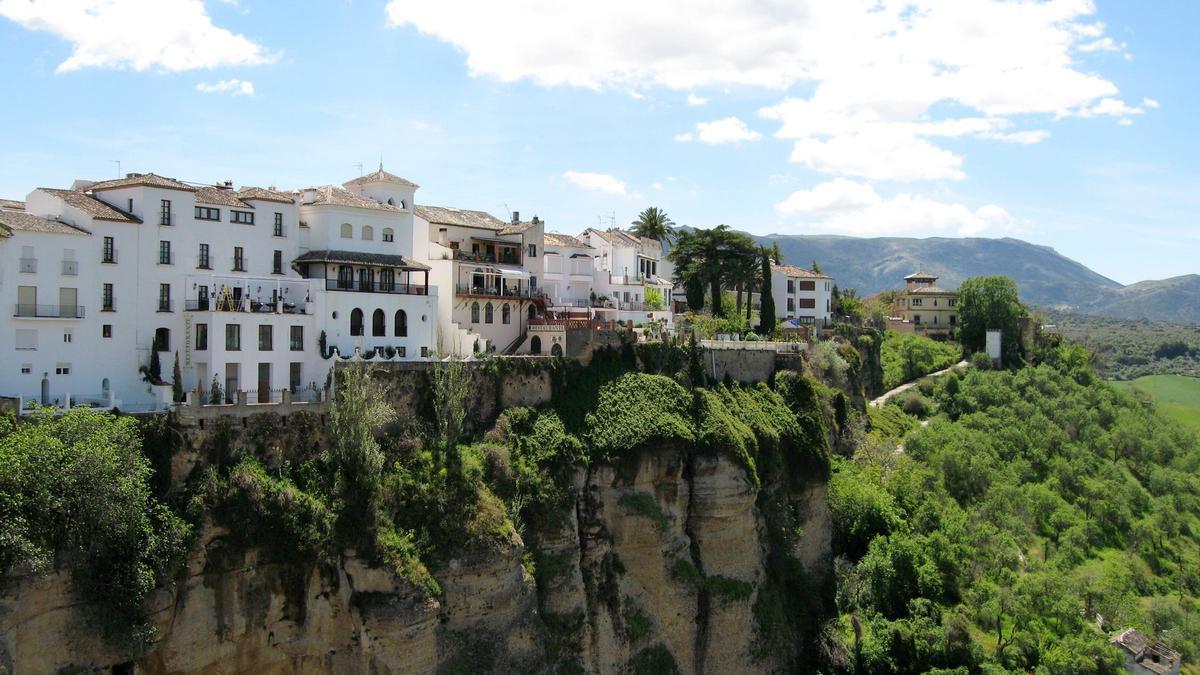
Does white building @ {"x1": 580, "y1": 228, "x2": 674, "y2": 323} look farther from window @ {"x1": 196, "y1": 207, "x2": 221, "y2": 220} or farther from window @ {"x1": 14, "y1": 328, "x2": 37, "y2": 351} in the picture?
window @ {"x1": 14, "y1": 328, "x2": 37, "y2": 351}

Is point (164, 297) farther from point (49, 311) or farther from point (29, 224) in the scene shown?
point (29, 224)

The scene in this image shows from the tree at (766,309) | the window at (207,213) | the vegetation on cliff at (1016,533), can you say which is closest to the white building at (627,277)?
the tree at (766,309)

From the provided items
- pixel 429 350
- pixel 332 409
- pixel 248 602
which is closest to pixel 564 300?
pixel 429 350

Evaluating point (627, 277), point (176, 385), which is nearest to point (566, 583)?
point (176, 385)

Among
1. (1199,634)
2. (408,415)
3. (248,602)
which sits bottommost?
(1199,634)

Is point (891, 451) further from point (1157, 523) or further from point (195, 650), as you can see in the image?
point (195, 650)

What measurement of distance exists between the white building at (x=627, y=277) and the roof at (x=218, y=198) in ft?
75.6

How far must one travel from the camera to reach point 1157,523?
6425 centimetres

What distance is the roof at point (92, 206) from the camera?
39.2m

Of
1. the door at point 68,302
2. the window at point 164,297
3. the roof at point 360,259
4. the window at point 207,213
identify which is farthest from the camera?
→ the roof at point 360,259

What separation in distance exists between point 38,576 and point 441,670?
1355 cm

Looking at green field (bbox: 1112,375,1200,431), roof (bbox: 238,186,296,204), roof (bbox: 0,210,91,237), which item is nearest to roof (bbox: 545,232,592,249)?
roof (bbox: 238,186,296,204)

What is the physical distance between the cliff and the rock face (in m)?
0.06

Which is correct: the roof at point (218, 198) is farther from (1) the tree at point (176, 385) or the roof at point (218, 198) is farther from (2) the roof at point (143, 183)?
(1) the tree at point (176, 385)
